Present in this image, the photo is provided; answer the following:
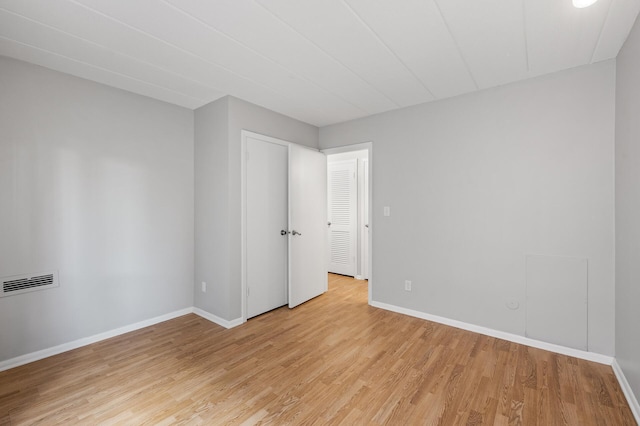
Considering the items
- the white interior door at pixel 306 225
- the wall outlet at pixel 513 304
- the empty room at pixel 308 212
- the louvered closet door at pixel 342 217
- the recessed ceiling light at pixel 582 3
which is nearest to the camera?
the recessed ceiling light at pixel 582 3

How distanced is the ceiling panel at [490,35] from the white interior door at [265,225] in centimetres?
214

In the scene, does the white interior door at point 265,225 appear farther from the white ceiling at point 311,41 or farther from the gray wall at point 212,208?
the white ceiling at point 311,41

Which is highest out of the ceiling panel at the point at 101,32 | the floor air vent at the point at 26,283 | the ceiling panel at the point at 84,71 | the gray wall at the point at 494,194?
the ceiling panel at the point at 84,71

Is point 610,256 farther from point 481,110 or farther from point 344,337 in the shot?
point 344,337

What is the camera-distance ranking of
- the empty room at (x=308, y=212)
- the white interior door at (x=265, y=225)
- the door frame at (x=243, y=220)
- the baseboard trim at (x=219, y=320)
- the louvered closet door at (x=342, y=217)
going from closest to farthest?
1. the empty room at (x=308, y=212)
2. the baseboard trim at (x=219, y=320)
3. the door frame at (x=243, y=220)
4. the white interior door at (x=265, y=225)
5. the louvered closet door at (x=342, y=217)

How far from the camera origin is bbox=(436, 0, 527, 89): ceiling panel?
165 centimetres

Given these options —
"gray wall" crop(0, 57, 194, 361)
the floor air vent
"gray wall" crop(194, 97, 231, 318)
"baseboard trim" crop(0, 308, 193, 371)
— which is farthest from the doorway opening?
the floor air vent

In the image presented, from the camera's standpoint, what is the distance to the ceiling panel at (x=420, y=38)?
5.42 ft

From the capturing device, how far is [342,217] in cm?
521

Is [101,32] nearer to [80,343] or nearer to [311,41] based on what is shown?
[311,41]

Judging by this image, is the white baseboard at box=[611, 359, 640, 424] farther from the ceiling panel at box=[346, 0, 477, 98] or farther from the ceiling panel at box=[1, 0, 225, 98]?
the ceiling panel at box=[1, 0, 225, 98]

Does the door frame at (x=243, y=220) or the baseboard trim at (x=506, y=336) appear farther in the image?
the door frame at (x=243, y=220)

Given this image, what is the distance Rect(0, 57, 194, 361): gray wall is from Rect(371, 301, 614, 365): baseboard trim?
8.29ft

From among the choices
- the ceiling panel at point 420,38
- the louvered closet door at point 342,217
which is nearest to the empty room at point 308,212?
the ceiling panel at point 420,38
